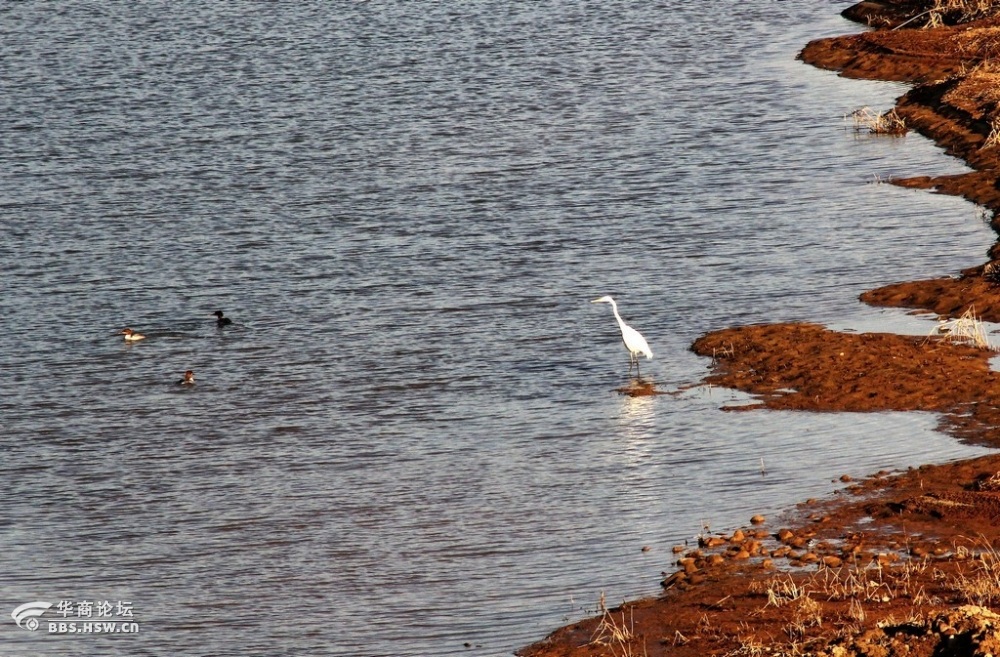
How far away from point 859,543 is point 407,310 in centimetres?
991

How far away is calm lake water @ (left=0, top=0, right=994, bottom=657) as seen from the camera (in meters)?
12.9

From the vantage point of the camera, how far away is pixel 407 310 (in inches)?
814

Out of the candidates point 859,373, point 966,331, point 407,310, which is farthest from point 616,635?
point 407,310

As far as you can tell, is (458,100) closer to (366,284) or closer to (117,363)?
(366,284)

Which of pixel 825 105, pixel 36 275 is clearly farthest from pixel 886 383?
pixel 825 105

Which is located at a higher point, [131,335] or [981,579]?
[981,579]

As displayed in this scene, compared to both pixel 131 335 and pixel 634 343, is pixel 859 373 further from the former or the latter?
pixel 131 335

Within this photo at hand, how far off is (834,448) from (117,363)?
9.16 meters

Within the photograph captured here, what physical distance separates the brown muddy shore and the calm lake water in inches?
16.6

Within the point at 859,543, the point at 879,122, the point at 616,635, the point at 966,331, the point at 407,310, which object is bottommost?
the point at 407,310

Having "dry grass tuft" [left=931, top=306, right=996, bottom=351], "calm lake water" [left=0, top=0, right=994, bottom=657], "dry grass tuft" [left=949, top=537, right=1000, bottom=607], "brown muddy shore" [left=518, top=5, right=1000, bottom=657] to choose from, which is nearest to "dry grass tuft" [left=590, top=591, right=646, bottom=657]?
"brown muddy shore" [left=518, top=5, right=1000, bottom=657]

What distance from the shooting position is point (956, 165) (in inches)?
1003

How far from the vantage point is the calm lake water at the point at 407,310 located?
A: 12.9m

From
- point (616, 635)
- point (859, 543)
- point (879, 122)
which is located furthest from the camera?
point (879, 122)
